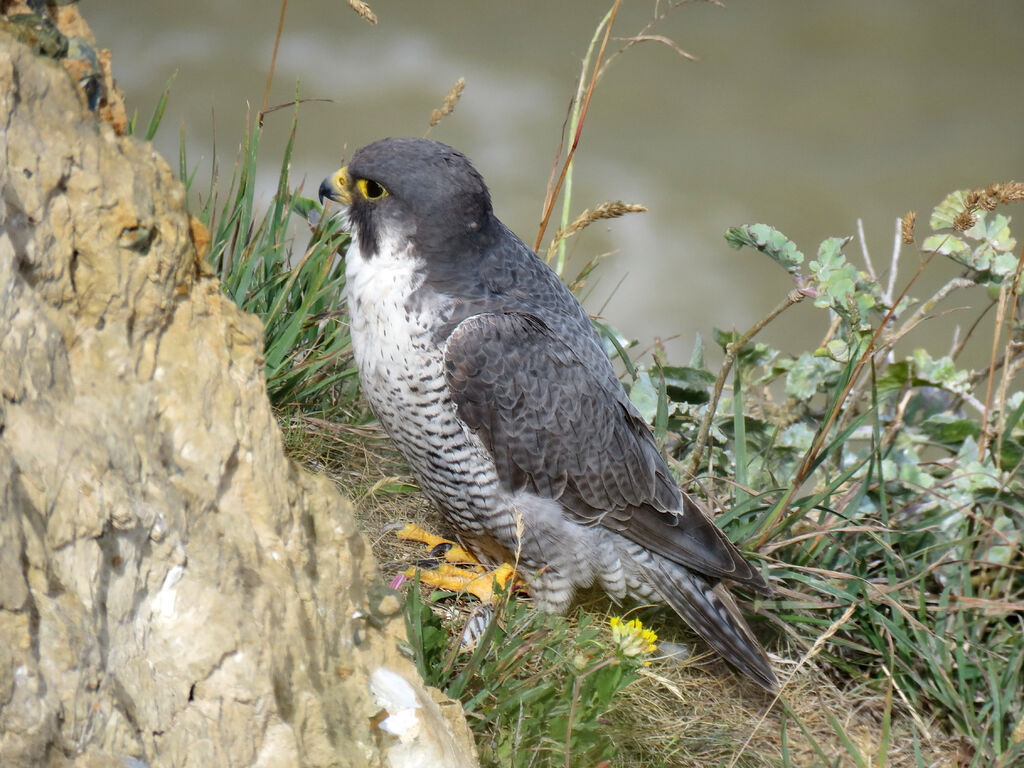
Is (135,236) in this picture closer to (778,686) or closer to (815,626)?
(778,686)

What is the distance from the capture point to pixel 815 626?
9.08 feet

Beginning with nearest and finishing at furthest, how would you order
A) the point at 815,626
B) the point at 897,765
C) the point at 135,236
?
the point at 135,236 < the point at 897,765 < the point at 815,626

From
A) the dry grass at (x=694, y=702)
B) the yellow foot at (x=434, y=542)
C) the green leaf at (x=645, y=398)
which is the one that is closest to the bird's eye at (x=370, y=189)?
the dry grass at (x=694, y=702)

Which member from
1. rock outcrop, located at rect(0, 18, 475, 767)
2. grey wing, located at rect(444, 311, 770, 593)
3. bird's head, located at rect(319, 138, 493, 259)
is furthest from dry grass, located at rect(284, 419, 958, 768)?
rock outcrop, located at rect(0, 18, 475, 767)

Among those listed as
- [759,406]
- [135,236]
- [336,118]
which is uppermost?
[336,118]

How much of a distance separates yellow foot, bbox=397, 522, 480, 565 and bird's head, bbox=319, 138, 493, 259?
84cm

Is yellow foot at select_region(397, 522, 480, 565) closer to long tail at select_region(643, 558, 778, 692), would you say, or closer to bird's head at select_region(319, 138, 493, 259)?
long tail at select_region(643, 558, 778, 692)

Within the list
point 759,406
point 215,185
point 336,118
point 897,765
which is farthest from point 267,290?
point 336,118

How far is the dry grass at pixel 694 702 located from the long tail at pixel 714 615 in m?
0.07

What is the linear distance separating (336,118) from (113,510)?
640cm

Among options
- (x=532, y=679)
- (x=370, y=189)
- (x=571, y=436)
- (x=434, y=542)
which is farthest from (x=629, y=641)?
(x=370, y=189)

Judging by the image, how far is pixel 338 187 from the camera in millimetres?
2557

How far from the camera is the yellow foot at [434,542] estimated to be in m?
2.82

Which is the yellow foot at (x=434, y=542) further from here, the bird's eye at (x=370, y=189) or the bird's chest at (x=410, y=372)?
the bird's eye at (x=370, y=189)
